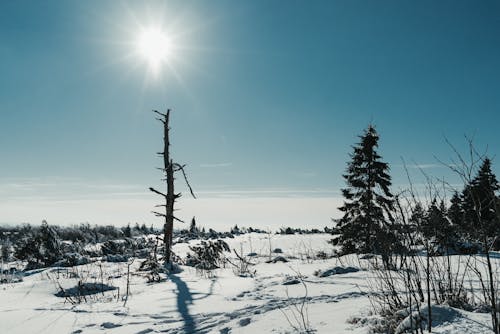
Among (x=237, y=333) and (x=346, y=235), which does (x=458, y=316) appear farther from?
(x=346, y=235)

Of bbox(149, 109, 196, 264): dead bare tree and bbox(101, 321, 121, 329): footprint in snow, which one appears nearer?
bbox(101, 321, 121, 329): footprint in snow

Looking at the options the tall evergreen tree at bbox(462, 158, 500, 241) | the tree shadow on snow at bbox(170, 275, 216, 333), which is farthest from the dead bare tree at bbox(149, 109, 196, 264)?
the tall evergreen tree at bbox(462, 158, 500, 241)

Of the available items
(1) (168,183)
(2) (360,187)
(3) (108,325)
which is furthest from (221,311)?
(2) (360,187)

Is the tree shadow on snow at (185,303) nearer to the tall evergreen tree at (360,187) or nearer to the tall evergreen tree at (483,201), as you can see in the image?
the tall evergreen tree at (483,201)

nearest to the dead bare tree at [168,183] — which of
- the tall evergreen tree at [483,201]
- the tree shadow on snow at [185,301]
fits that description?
the tree shadow on snow at [185,301]

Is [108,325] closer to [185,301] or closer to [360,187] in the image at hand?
[185,301]

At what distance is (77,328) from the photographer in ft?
13.1

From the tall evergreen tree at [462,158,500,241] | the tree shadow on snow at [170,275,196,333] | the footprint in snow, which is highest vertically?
the tall evergreen tree at [462,158,500,241]

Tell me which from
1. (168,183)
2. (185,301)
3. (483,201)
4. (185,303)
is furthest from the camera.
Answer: (168,183)

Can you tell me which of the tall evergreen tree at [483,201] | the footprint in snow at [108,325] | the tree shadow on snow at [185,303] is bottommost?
the footprint in snow at [108,325]

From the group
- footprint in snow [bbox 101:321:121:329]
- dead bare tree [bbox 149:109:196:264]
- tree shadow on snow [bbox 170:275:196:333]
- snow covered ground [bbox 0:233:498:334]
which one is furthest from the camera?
dead bare tree [bbox 149:109:196:264]

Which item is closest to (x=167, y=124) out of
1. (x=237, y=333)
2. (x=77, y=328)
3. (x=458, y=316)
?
(x=77, y=328)

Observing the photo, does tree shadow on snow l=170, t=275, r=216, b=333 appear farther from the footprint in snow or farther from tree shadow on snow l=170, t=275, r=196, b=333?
the footprint in snow

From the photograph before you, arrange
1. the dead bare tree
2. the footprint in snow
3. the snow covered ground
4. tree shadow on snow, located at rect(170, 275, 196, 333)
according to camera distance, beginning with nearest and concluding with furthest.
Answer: the snow covered ground → tree shadow on snow, located at rect(170, 275, 196, 333) → the footprint in snow → the dead bare tree
